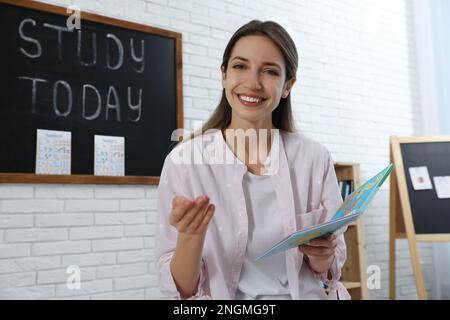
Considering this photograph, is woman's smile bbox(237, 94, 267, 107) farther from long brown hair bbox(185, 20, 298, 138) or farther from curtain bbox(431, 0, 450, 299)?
curtain bbox(431, 0, 450, 299)

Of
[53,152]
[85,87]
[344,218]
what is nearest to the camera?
[344,218]

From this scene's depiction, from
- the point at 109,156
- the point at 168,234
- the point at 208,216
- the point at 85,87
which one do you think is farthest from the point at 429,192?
the point at 208,216

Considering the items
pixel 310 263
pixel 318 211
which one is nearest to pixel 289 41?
pixel 318 211

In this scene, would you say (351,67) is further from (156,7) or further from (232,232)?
(232,232)

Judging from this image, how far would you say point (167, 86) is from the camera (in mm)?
2576

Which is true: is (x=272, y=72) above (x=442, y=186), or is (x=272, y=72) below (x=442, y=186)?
above

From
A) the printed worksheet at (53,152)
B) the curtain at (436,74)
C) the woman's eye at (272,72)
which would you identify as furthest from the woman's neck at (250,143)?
the curtain at (436,74)

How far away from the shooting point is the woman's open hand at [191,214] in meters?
0.73

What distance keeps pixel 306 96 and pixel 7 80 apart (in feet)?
6.17

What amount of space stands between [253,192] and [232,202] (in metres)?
0.06

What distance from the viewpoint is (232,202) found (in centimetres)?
102

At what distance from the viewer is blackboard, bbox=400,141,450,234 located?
9.25 feet

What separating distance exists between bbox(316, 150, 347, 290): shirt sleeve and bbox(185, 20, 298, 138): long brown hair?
0.52 feet

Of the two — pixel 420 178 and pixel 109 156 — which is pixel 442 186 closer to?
pixel 420 178
